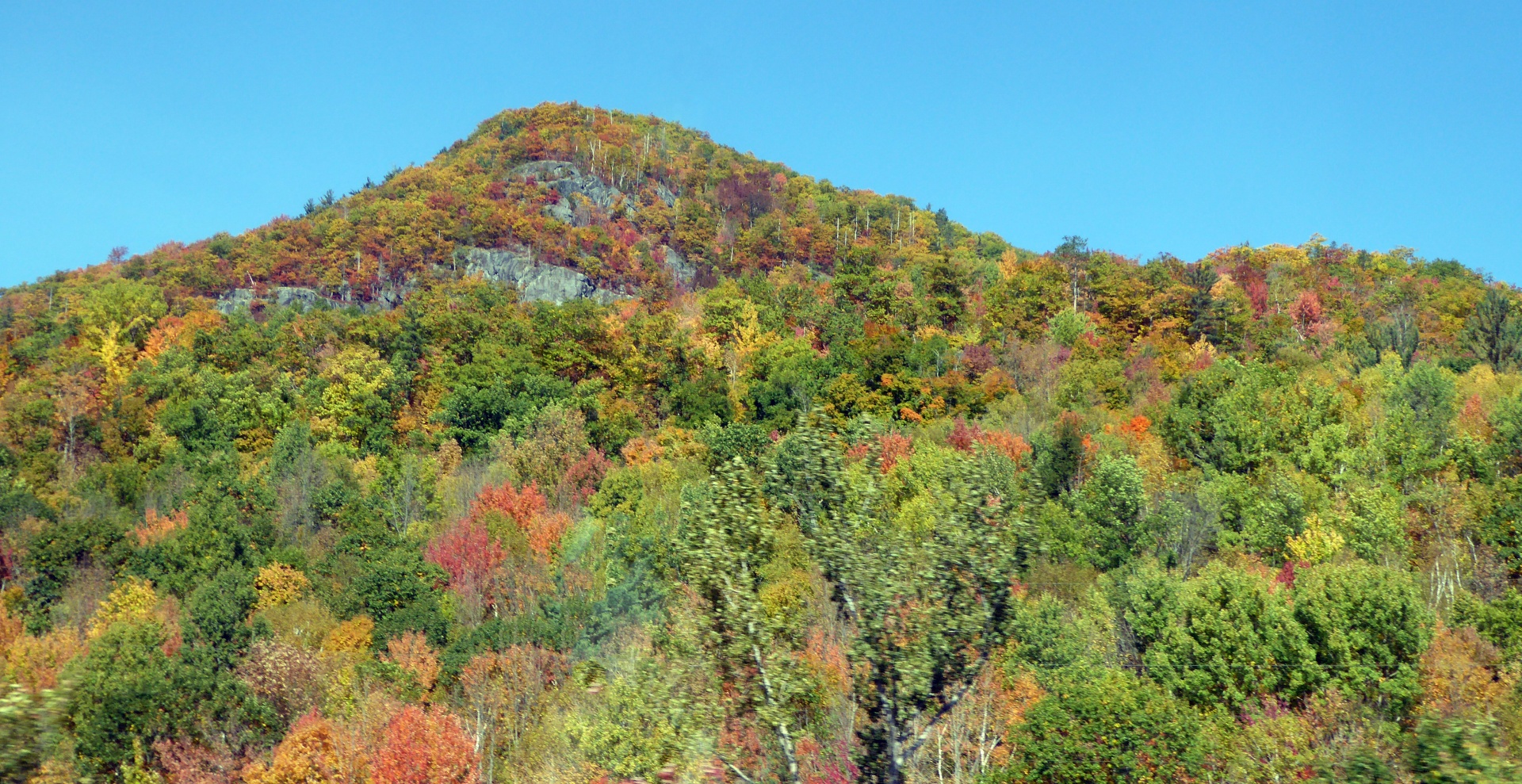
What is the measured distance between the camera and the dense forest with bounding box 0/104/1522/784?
15.4 m

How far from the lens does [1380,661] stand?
2922 cm

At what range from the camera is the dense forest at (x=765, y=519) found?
15414mm

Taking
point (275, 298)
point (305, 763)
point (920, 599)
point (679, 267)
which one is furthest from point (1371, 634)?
point (275, 298)

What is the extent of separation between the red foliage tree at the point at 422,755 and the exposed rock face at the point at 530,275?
66402 millimetres

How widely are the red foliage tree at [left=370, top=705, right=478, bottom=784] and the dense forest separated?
0.14 metres

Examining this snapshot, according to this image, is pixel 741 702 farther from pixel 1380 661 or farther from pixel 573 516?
pixel 573 516

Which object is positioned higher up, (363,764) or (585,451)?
(585,451)

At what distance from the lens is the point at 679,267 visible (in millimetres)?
105375

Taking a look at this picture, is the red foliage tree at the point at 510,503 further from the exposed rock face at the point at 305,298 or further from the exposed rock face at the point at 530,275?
the exposed rock face at the point at 305,298

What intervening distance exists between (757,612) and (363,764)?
23.3 m

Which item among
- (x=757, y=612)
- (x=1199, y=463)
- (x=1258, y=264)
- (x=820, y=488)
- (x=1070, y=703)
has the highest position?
(x=1258, y=264)

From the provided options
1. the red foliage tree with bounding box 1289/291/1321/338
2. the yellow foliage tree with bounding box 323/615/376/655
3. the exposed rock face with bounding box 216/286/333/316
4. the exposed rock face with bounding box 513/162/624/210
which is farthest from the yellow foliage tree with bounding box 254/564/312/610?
the exposed rock face with bounding box 513/162/624/210

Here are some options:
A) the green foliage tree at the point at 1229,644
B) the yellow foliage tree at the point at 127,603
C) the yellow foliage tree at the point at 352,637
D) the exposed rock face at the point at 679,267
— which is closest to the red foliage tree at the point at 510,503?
the yellow foliage tree at the point at 352,637

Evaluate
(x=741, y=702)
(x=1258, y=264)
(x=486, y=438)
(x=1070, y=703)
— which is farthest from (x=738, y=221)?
(x=741, y=702)
